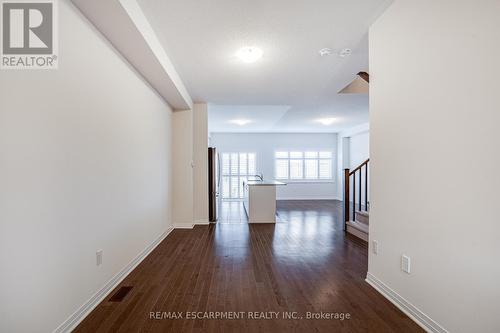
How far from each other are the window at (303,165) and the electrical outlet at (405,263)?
7987 mm

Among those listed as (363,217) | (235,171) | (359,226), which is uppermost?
(235,171)

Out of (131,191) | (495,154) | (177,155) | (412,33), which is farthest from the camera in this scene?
(177,155)

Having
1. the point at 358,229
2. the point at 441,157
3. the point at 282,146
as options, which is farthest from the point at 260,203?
the point at 282,146

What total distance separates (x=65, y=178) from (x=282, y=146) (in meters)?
8.77

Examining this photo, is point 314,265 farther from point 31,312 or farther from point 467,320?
point 31,312

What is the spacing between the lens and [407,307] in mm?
1971

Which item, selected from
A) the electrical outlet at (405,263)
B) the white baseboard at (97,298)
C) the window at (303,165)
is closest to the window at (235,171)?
the window at (303,165)

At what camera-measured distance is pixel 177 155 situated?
16.5ft

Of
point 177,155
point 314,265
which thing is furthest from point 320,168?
point 314,265

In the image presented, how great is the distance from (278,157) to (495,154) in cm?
873

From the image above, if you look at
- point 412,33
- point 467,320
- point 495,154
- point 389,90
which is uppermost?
point 412,33

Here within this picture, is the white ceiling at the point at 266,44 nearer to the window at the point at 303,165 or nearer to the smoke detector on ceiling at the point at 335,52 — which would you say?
the smoke detector on ceiling at the point at 335,52

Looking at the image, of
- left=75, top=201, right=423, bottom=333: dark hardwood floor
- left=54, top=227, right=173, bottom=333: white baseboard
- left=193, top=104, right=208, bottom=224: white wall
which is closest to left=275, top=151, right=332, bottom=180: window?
left=193, top=104, right=208, bottom=224: white wall

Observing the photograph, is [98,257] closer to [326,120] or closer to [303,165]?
[326,120]
